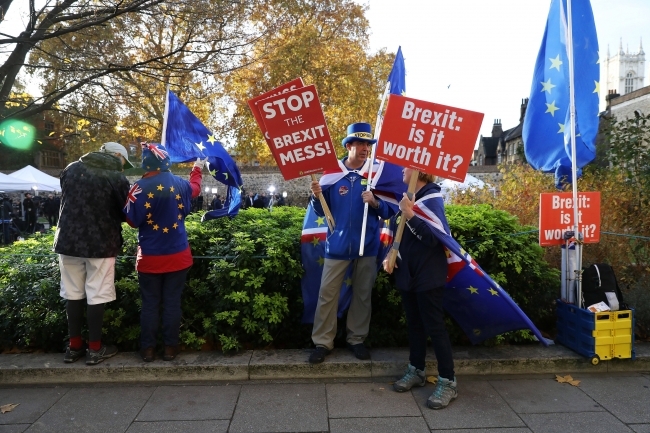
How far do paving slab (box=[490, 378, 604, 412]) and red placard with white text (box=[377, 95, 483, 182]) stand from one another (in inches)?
67.5

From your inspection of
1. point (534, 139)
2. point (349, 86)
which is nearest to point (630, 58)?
point (349, 86)

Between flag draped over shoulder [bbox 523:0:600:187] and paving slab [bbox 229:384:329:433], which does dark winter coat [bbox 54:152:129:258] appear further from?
flag draped over shoulder [bbox 523:0:600:187]

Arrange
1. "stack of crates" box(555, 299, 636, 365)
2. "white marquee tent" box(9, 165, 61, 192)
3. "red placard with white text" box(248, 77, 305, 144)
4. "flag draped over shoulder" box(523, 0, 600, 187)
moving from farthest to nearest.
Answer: "white marquee tent" box(9, 165, 61, 192), "flag draped over shoulder" box(523, 0, 600, 187), "stack of crates" box(555, 299, 636, 365), "red placard with white text" box(248, 77, 305, 144)

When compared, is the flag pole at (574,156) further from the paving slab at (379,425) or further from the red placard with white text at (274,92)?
the red placard with white text at (274,92)

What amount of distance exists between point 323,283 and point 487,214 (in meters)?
2.00

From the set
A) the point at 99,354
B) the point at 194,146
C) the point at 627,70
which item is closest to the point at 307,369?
the point at 99,354

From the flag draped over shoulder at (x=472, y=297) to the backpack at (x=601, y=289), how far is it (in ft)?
1.99

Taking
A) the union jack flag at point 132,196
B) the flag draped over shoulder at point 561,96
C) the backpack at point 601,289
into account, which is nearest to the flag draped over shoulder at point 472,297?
the backpack at point 601,289

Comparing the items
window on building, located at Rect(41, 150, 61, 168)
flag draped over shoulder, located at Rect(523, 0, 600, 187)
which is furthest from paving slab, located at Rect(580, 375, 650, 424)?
window on building, located at Rect(41, 150, 61, 168)

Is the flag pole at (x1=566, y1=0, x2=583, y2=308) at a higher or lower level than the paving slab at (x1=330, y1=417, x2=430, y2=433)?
higher

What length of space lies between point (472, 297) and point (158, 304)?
2697 mm

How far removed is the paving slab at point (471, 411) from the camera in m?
3.14

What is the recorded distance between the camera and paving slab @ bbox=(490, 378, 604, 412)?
11.0ft

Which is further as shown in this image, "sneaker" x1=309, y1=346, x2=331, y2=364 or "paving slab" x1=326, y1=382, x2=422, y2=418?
"sneaker" x1=309, y1=346, x2=331, y2=364
